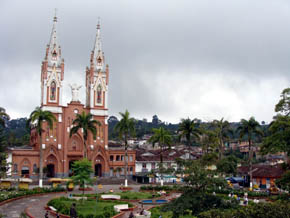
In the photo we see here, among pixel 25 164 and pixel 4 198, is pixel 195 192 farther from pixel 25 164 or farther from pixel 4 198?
pixel 25 164

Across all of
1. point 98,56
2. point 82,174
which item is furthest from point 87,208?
point 98,56

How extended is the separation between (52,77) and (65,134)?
1015 centimetres

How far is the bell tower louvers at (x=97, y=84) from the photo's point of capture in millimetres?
65625

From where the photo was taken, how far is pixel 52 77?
62.7m

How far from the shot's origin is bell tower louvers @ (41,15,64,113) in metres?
61.6

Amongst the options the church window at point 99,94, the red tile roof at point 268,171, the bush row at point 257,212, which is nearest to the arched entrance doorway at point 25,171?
the church window at point 99,94

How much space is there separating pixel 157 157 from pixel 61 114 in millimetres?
19289

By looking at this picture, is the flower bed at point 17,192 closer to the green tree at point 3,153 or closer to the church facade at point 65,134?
the green tree at point 3,153

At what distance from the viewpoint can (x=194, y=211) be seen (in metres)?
18.9

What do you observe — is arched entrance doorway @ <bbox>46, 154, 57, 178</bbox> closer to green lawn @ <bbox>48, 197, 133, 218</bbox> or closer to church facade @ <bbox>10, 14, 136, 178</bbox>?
church facade @ <bbox>10, 14, 136, 178</bbox>

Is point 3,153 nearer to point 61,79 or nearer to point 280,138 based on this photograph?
point 280,138

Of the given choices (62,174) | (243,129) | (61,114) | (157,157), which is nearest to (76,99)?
(61,114)

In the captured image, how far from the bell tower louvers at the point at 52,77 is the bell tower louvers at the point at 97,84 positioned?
228 inches

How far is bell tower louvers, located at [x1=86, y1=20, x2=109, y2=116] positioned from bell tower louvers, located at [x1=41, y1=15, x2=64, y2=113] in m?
5.80
